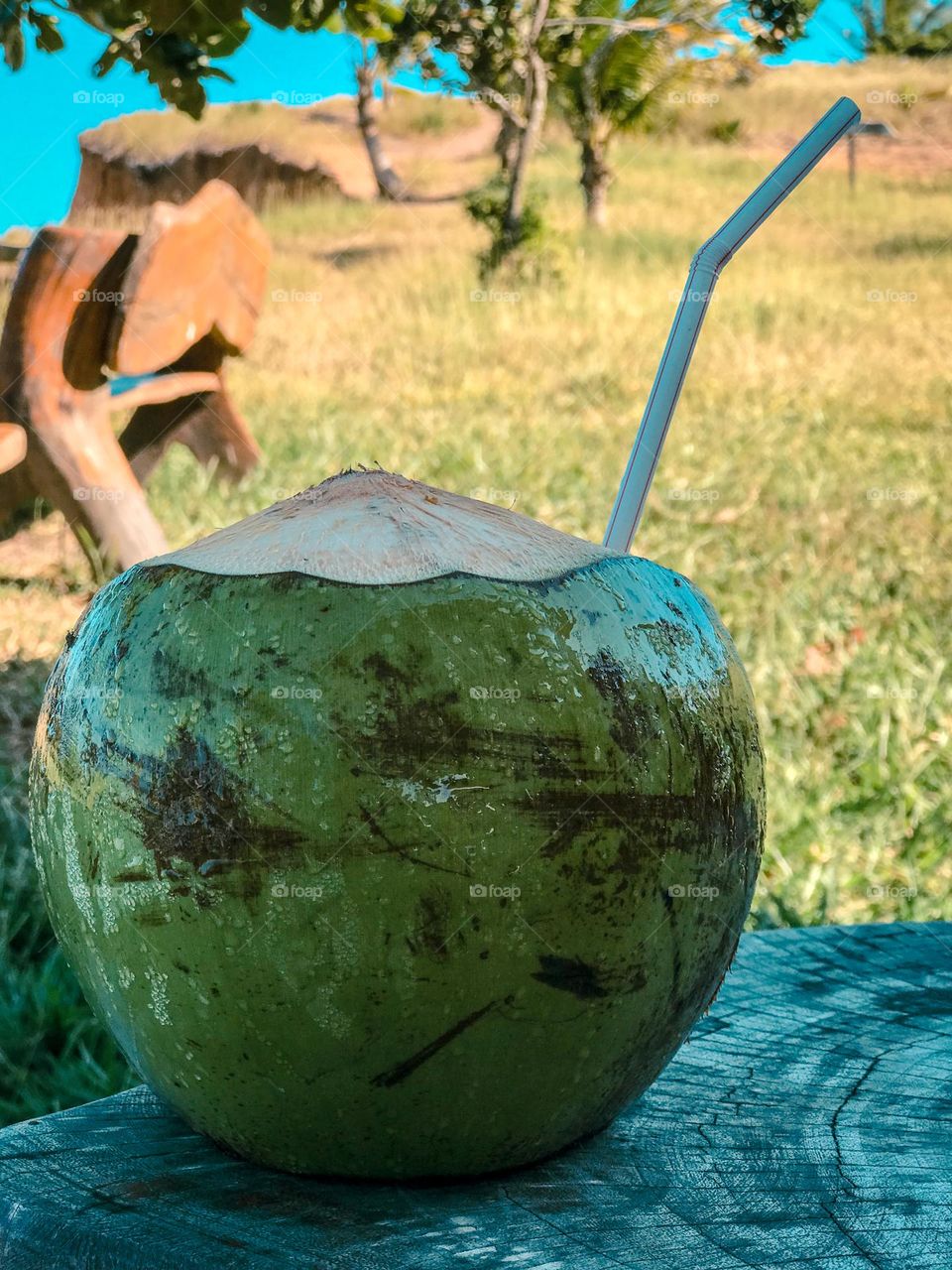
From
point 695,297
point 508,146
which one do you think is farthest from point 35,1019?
point 508,146

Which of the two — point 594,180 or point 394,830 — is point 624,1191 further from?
point 594,180

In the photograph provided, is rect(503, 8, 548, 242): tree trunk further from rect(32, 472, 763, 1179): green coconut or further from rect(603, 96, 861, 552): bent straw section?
rect(32, 472, 763, 1179): green coconut

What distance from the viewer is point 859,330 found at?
7336 mm

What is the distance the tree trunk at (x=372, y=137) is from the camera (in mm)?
6998

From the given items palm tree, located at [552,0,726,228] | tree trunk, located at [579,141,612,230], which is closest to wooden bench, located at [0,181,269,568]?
palm tree, located at [552,0,726,228]

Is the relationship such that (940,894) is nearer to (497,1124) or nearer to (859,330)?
(497,1124)

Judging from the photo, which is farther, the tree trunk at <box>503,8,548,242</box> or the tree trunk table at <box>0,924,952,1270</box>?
the tree trunk at <box>503,8,548,242</box>

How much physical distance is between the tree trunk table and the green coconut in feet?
0.17

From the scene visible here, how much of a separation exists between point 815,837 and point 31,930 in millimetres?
1677

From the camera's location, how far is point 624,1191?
48.2 inches

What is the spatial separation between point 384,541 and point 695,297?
461mm

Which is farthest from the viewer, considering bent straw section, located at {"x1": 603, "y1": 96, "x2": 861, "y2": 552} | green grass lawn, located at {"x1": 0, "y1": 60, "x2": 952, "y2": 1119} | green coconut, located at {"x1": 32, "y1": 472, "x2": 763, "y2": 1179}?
green grass lawn, located at {"x1": 0, "y1": 60, "x2": 952, "y2": 1119}

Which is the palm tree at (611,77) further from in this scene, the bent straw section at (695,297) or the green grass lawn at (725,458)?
the bent straw section at (695,297)

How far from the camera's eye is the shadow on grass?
89.7 inches
